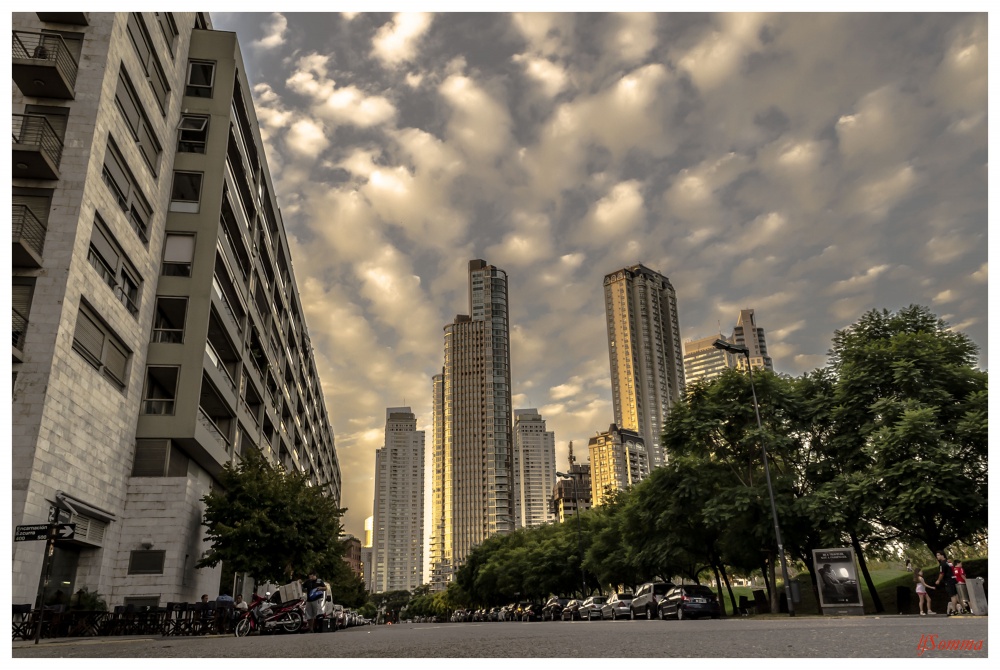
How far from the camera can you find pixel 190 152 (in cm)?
3212

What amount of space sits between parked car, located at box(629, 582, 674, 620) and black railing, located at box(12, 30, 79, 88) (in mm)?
29159

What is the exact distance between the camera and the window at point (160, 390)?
1115 inches

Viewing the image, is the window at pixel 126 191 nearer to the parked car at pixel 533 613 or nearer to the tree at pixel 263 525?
the tree at pixel 263 525

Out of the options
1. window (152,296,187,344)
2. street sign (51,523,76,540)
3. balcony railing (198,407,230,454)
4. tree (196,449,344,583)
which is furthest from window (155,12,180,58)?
street sign (51,523,76,540)

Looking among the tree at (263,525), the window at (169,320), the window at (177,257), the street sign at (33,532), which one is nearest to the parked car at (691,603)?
the tree at (263,525)

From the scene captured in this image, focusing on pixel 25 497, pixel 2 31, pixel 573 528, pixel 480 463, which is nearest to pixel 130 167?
pixel 25 497

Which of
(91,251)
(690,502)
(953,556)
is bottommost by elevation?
(953,556)

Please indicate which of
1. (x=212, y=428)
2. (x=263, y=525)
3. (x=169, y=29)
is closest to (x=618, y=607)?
(x=263, y=525)

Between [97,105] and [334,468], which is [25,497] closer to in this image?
[97,105]

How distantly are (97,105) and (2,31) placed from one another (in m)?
13.3

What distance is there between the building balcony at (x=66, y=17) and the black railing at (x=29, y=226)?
690cm

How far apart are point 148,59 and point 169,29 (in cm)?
334

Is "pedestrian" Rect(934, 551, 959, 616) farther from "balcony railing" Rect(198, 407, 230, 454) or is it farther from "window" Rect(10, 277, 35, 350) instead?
"window" Rect(10, 277, 35, 350)

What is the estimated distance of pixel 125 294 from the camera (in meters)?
26.6
